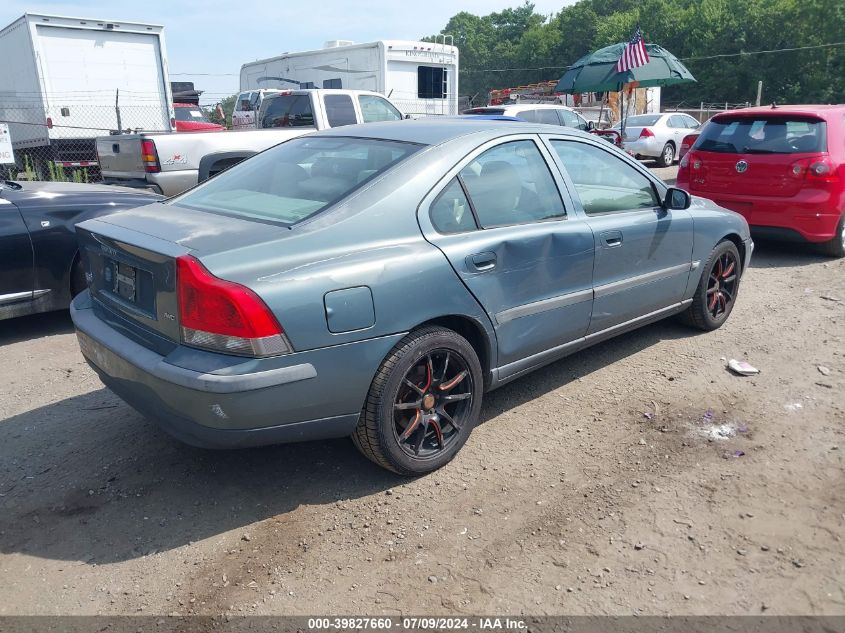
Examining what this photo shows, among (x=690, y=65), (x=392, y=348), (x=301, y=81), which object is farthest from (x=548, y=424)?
(x=690, y=65)

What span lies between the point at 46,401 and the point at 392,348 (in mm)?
2522

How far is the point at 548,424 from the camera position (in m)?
3.96

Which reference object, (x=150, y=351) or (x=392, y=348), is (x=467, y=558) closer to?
(x=392, y=348)

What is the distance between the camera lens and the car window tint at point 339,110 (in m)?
10.3

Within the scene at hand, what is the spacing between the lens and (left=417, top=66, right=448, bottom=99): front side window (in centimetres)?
1925

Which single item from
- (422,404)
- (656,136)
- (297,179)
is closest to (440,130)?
(297,179)

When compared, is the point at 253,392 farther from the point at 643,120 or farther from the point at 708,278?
the point at 643,120

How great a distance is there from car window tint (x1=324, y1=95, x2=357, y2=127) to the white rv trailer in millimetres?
7349

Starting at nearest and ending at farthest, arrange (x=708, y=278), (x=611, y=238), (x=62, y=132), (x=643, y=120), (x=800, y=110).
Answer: (x=611, y=238) → (x=708, y=278) → (x=800, y=110) → (x=62, y=132) → (x=643, y=120)

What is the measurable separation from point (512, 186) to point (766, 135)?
197 inches

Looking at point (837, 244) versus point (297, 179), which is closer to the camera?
point (297, 179)

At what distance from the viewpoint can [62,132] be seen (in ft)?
47.0

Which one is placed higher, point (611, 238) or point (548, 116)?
point (548, 116)

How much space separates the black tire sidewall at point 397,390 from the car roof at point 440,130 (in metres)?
1.06
